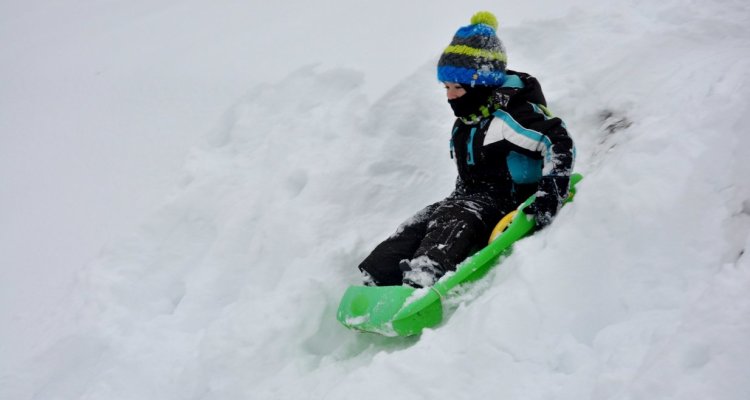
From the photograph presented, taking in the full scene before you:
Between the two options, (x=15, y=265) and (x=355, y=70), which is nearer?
(x=15, y=265)

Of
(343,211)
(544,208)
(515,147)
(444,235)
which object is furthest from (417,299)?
(343,211)

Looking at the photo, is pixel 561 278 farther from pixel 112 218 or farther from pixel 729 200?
pixel 112 218

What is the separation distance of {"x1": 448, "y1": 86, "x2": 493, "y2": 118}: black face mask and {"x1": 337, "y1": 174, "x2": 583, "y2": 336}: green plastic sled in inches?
18.9

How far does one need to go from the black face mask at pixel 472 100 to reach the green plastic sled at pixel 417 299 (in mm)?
480

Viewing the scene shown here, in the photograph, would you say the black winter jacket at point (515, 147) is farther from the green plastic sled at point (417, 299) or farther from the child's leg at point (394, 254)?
the child's leg at point (394, 254)

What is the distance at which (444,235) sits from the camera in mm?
2459

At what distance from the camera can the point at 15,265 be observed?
3.61 meters

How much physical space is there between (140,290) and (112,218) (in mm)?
786

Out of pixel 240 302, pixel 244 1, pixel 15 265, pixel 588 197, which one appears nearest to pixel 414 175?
pixel 240 302

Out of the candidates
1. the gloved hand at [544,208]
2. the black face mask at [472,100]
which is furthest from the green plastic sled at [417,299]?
the black face mask at [472,100]

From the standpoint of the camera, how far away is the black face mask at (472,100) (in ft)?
8.46

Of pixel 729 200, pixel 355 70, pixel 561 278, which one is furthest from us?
pixel 355 70

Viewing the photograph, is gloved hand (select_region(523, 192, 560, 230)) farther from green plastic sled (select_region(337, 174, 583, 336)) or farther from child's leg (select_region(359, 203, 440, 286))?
child's leg (select_region(359, 203, 440, 286))

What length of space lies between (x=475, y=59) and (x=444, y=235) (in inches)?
29.6
